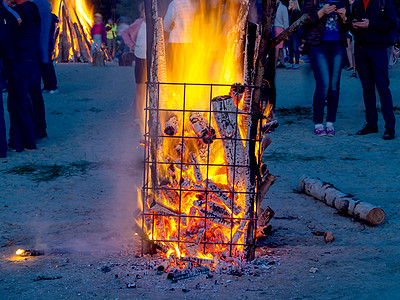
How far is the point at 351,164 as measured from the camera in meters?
6.27

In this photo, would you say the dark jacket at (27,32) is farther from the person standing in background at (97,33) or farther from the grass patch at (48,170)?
the person standing in background at (97,33)

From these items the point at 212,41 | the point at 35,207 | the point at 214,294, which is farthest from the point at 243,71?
the point at 35,207

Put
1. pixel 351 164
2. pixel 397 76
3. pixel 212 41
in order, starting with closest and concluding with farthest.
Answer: pixel 212 41, pixel 351 164, pixel 397 76

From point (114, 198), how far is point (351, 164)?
306cm

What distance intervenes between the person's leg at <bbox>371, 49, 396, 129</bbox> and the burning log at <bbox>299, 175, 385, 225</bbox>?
308 cm

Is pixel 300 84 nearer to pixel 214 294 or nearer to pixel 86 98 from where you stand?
pixel 86 98

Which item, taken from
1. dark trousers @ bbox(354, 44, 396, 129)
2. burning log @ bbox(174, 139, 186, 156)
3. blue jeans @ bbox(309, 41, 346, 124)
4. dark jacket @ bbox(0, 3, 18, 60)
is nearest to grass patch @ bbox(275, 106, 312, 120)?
blue jeans @ bbox(309, 41, 346, 124)

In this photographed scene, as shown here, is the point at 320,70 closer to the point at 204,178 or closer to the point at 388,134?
the point at 388,134

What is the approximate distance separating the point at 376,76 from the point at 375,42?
50 cm

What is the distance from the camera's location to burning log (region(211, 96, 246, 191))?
3258 millimetres

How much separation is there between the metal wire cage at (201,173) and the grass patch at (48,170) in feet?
8.62

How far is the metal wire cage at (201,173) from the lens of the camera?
3283 millimetres

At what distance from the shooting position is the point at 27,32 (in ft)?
22.8

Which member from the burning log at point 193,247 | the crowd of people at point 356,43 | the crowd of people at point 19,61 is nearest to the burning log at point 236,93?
the burning log at point 193,247
